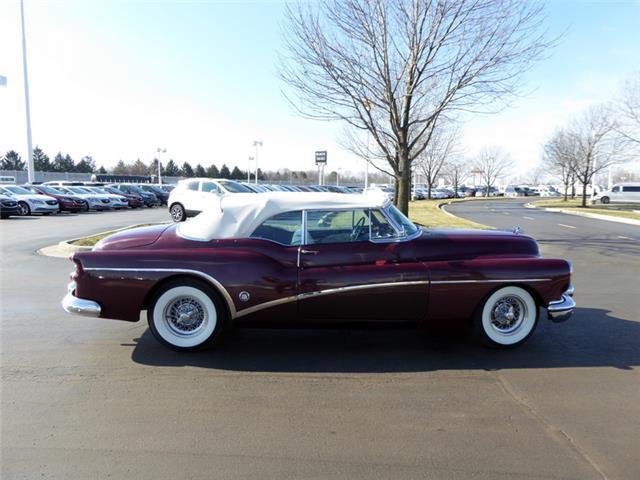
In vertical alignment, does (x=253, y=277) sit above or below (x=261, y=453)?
above

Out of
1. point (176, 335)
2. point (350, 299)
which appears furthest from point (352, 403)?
point (176, 335)

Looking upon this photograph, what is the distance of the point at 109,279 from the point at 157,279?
47 cm

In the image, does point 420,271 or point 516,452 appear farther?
point 420,271

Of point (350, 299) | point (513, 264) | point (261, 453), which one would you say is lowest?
point (261, 453)

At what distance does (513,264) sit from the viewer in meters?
4.75

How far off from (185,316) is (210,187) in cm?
1497

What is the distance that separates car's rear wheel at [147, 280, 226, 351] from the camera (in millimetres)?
4629

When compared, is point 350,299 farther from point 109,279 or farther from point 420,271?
point 109,279

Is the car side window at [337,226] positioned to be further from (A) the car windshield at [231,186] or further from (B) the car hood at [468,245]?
(A) the car windshield at [231,186]

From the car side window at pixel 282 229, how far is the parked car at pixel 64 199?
2384 cm

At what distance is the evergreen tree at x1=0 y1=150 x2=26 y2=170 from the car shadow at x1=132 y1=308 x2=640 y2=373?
95294 mm

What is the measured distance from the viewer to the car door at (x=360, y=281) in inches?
179

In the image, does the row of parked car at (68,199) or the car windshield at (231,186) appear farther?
the row of parked car at (68,199)

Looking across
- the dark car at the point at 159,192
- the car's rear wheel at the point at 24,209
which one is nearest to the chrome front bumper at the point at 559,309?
the car's rear wheel at the point at 24,209
